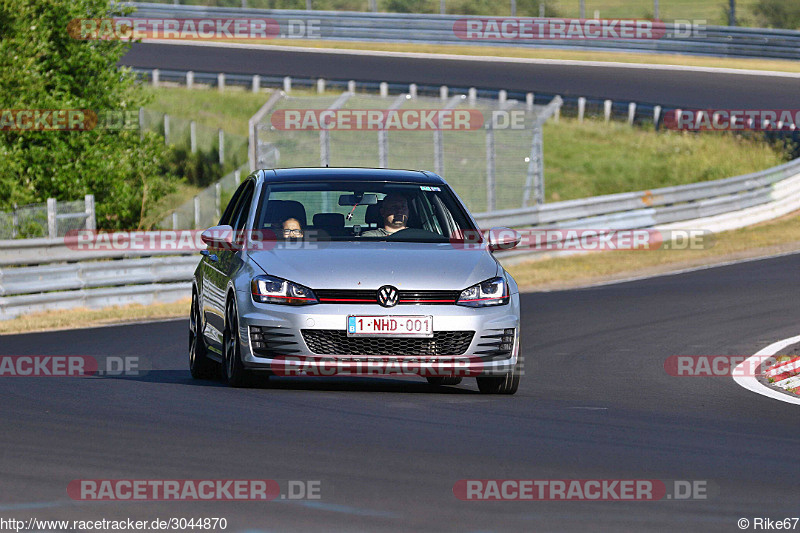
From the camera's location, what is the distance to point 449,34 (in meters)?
51.1

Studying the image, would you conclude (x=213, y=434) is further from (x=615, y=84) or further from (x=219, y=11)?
(x=219, y=11)

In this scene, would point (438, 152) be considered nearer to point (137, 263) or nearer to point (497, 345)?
point (137, 263)

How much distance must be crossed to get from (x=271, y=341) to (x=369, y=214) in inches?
55.9

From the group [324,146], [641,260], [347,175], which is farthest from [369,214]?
[324,146]

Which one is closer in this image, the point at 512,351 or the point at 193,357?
the point at 512,351

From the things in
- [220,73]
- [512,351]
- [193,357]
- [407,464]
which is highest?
[407,464]

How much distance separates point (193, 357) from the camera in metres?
11.7

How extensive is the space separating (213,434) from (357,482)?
1.51 meters

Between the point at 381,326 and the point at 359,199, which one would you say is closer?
the point at 381,326

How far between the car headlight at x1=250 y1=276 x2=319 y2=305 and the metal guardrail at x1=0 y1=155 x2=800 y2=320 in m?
10.2

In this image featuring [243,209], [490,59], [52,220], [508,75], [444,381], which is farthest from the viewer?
[490,59]

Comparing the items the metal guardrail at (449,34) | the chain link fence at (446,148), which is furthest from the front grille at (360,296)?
the metal guardrail at (449,34)

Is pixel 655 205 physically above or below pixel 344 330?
below

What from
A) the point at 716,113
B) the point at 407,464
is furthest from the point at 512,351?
the point at 716,113
